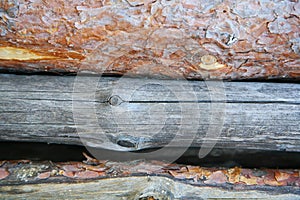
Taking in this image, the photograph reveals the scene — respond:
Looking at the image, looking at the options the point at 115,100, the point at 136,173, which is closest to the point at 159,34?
the point at 115,100

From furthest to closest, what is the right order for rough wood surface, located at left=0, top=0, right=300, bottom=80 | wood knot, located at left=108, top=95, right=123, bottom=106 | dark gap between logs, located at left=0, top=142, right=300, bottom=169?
dark gap between logs, located at left=0, top=142, right=300, bottom=169 < wood knot, located at left=108, top=95, right=123, bottom=106 < rough wood surface, located at left=0, top=0, right=300, bottom=80

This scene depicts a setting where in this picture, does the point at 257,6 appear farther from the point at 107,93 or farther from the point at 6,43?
the point at 6,43

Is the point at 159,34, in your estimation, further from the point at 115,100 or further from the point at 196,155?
the point at 196,155

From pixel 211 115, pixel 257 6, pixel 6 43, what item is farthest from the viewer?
pixel 211 115

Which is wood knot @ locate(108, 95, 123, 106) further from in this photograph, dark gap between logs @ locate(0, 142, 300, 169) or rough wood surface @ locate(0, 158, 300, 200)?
dark gap between logs @ locate(0, 142, 300, 169)

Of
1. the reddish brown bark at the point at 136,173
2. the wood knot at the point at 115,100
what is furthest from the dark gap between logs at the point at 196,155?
the wood knot at the point at 115,100

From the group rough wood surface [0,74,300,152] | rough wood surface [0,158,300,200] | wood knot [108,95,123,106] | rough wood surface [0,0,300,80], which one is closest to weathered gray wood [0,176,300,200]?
rough wood surface [0,158,300,200]

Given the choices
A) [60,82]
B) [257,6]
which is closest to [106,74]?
[60,82]
